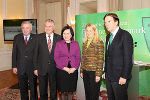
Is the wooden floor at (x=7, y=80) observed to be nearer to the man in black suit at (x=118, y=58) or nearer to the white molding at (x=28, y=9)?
the white molding at (x=28, y=9)

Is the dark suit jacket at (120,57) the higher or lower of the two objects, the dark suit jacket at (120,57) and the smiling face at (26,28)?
the lower

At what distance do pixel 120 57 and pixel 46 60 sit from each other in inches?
48.7

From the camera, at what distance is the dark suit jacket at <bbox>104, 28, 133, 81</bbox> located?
1.96m

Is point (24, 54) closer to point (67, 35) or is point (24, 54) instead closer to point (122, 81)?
point (67, 35)

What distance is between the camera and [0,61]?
22.0 ft

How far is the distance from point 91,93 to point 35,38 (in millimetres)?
1396

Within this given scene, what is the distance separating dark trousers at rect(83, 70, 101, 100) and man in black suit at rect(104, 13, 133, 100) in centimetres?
26

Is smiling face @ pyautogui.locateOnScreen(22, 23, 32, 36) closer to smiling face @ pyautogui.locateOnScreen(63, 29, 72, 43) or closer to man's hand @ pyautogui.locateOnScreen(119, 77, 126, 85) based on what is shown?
smiling face @ pyautogui.locateOnScreen(63, 29, 72, 43)

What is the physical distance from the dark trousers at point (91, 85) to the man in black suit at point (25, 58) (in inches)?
39.5

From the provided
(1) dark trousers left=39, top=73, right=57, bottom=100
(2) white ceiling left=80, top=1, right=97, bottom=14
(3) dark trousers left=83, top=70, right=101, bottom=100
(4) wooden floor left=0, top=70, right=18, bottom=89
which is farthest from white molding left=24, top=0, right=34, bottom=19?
(3) dark trousers left=83, top=70, right=101, bottom=100

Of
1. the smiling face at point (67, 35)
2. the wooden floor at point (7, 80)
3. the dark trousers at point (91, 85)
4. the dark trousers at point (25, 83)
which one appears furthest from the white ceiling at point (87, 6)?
the dark trousers at point (91, 85)

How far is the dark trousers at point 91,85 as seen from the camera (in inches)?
92.4

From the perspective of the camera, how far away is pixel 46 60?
262 centimetres

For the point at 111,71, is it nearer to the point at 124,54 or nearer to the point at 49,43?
the point at 124,54
